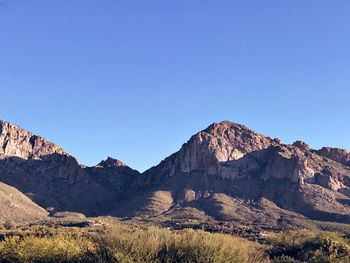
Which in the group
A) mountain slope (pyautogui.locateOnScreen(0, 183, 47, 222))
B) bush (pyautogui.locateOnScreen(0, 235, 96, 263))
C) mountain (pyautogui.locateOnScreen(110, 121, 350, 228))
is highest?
mountain (pyautogui.locateOnScreen(110, 121, 350, 228))

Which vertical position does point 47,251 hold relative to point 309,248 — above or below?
below

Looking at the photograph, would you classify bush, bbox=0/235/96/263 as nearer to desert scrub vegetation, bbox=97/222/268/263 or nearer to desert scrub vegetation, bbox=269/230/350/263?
desert scrub vegetation, bbox=97/222/268/263

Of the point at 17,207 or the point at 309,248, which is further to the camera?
the point at 17,207

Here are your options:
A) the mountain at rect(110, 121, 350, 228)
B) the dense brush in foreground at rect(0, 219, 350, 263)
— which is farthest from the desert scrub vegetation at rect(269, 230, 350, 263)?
the mountain at rect(110, 121, 350, 228)

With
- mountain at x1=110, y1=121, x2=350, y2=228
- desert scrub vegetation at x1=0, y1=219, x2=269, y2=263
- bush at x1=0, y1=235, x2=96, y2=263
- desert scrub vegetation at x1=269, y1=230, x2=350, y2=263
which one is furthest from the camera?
mountain at x1=110, y1=121, x2=350, y2=228

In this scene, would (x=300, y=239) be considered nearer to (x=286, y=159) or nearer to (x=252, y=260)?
(x=252, y=260)

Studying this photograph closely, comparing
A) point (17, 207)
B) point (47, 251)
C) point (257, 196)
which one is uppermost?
point (257, 196)

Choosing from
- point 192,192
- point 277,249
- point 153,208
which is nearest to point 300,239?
point 277,249

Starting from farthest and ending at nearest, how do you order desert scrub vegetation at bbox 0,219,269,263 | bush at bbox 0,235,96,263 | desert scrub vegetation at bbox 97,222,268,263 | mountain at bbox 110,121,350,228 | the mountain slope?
1. mountain at bbox 110,121,350,228
2. the mountain slope
3. bush at bbox 0,235,96,263
4. desert scrub vegetation at bbox 0,219,269,263
5. desert scrub vegetation at bbox 97,222,268,263

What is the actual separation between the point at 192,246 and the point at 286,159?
Result: 169338 mm

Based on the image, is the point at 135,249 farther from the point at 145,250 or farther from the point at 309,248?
the point at 309,248

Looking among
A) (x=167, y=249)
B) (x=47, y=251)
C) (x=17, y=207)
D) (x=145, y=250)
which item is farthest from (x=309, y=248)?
(x=17, y=207)

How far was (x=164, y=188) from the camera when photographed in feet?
630

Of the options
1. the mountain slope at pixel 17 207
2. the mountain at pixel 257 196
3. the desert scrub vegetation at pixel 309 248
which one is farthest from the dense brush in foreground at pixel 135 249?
the mountain at pixel 257 196
